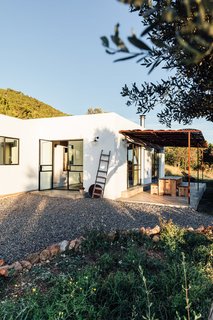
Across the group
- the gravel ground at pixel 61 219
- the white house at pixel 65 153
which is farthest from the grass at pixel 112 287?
the white house at pixel 65 153

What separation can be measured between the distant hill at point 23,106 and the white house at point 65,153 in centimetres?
905

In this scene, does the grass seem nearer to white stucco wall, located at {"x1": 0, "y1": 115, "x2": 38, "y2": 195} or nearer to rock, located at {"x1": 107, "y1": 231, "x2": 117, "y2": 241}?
rock, located at {"x1": 107, "y1": 231, "x2": 117, "y2": 241}

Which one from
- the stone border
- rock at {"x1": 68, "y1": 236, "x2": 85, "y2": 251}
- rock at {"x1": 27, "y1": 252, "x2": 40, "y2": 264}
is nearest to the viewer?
the stone border

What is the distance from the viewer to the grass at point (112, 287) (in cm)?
243

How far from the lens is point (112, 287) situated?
284cm

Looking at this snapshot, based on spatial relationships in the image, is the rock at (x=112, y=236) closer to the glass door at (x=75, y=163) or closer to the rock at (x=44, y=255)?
the rock at (x=44, y=255)

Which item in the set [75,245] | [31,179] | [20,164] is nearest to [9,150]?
[20,164]

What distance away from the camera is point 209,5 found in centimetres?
64

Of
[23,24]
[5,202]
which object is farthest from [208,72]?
[5,202]

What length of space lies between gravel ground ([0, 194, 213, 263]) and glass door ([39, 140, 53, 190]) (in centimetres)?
273

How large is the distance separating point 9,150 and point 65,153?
340cm

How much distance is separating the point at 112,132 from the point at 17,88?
23521 millimetres

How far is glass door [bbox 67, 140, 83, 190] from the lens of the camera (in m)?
12.2

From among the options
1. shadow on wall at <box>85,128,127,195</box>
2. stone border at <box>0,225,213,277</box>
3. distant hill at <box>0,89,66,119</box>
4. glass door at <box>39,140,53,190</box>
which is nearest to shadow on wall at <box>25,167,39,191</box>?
glass door at <box>39,140,53,190</box>
